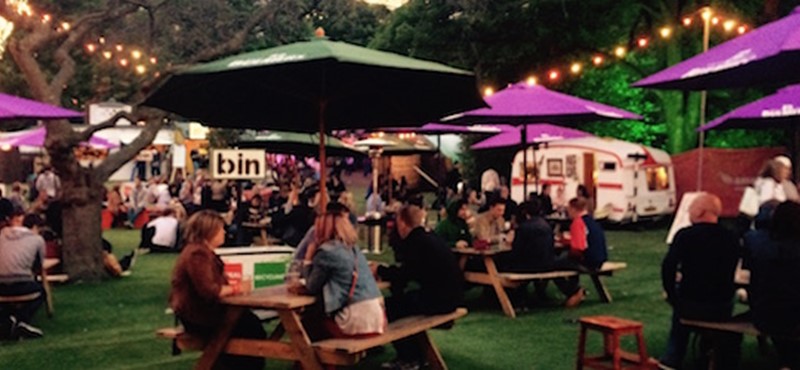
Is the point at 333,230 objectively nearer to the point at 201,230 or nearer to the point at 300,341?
the point at 300,341

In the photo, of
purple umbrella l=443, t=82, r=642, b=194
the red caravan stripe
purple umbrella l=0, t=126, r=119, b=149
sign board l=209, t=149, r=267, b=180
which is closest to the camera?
sign board l=209, t=149, r=267, b=180

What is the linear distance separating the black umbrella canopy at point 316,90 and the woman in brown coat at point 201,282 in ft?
3.86

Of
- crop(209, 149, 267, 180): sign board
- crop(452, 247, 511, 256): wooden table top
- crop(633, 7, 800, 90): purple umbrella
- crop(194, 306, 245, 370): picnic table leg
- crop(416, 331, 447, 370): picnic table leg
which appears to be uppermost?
crop(633, 7, 800, 90): purple umbrella

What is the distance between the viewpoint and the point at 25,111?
883 centimetres

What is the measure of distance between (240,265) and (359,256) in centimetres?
136

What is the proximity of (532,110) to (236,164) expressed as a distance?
13.1 ft

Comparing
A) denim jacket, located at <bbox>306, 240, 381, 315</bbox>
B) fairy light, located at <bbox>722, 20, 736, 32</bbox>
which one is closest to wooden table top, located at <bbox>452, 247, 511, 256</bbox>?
denim jacket, located at <bbox>306, 240, 381, 315</bbox>

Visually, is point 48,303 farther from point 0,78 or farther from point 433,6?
point 0,78

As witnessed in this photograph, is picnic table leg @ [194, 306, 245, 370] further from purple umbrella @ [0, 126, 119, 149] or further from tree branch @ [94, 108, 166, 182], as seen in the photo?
purple umbrella @ [0, 126, 119, 149]

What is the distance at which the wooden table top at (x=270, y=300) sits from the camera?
597 centimetres

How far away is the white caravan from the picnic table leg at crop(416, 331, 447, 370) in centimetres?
1399

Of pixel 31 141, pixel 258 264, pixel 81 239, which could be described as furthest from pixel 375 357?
pixel 31 141

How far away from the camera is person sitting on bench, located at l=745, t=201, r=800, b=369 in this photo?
19.9 ft

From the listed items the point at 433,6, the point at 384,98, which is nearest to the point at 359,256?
the point at 384,98
